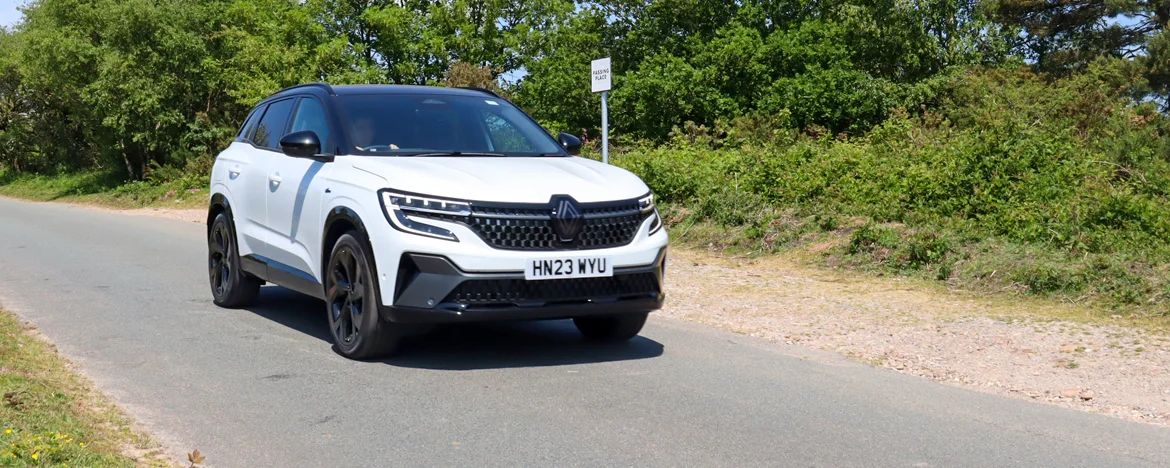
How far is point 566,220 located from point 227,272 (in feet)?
13.2

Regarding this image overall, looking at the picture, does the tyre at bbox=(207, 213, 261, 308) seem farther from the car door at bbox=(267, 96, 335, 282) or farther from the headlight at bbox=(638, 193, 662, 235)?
the headlight at bbox=(638, 193, 662, 235)

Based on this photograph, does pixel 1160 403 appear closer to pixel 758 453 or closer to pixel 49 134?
pixel 758 453

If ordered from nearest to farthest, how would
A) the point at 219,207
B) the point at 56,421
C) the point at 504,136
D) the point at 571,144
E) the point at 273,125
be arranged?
the point at 56,421, the point at 504,136, the point at 571,144, the point at 273,125, the point at 219,207

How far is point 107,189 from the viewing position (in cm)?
4106

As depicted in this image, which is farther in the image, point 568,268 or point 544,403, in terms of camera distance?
point 568,268

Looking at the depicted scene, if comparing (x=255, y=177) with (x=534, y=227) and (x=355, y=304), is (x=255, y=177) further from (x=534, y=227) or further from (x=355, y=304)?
(x=534, y=227)

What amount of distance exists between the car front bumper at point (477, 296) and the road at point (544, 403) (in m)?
0.39

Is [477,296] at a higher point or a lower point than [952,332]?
higher

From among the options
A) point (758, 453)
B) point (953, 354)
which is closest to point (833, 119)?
point (953, 354)

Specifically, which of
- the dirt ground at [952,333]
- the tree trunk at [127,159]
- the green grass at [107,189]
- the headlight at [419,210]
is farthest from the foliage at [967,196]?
the tree trunk at [127,159]

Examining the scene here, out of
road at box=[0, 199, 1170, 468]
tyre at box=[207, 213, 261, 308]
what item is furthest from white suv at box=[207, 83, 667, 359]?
tyre at box=[207, 213, 261, 308]

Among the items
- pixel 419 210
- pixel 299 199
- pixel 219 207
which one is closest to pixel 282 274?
pixel 299 199

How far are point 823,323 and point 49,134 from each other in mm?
53063

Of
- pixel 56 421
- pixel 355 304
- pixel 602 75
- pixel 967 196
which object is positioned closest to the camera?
pixel 56 421
